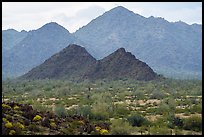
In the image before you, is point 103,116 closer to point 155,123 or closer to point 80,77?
point 155,123

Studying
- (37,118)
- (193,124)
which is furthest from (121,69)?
(37,118)

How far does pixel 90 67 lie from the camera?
10556cm

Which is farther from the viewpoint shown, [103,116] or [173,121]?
[103,116]

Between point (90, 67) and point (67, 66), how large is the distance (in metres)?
9.55

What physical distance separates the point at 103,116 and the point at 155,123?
446 centimetres

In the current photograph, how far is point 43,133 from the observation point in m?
17.7

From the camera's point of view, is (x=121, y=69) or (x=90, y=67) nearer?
(x=121, y=69)

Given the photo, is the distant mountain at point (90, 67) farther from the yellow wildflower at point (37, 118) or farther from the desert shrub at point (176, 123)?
the yellow wildflower at point (37, 118)

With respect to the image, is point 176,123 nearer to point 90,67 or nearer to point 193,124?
point 193,124

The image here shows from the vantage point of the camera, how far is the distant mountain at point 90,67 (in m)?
97.3

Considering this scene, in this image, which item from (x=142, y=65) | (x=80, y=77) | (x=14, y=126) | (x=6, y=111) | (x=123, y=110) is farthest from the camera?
(x=80, y=77)

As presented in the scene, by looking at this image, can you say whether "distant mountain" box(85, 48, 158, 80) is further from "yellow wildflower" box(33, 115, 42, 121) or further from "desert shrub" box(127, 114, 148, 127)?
"yellow wildflower" box(33, 115, 42, 121)

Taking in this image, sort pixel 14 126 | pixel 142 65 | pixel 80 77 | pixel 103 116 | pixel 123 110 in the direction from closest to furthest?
pixel 14 126
pixel 103 116
pixel 123 110
pixel 142 65
pixel 80 77

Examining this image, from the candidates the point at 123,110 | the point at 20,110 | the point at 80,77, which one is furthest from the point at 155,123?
the point at 80,77
